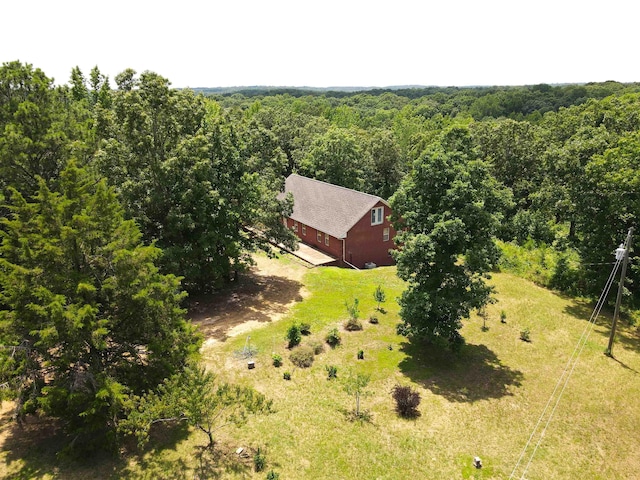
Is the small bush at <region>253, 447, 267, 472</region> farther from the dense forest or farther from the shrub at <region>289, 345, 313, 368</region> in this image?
the shrub at <region>289, 345, 313, 368</region>

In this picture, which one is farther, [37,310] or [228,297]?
[228,297]

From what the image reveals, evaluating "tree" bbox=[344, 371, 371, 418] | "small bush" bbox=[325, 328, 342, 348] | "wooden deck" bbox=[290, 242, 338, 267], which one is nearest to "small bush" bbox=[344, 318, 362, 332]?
"small bush" bbox=[325, 328, 342, 348]

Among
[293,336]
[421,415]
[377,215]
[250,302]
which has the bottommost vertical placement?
[421,415]

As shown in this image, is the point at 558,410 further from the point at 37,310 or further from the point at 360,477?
the point at 37,310

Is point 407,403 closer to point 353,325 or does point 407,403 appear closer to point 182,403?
point 353,325

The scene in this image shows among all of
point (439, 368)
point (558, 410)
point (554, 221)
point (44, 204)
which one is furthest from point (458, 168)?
point (554, 221)

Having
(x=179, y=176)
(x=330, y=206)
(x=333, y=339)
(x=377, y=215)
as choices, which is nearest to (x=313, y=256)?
(x=330, y=206)

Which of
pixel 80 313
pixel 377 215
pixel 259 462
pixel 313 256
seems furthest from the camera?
pixel 377 215

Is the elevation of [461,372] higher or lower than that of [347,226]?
lower
